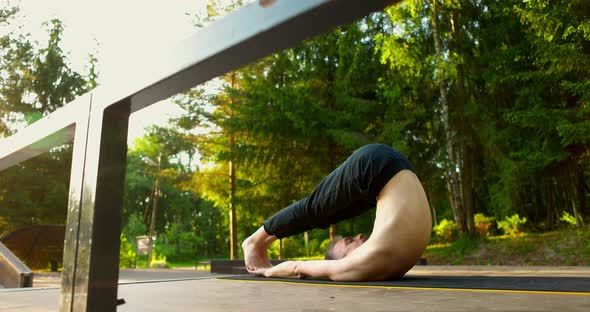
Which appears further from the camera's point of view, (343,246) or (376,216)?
(343,246)

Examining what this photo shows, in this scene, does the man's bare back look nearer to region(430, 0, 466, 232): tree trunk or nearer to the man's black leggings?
the man's black leggings

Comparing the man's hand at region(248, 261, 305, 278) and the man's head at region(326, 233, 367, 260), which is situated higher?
the man's head at region(326, 233, 367, 260)

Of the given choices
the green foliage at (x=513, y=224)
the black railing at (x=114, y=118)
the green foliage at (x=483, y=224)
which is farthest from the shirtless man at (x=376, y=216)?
the green foliage at (x=483, y=224)

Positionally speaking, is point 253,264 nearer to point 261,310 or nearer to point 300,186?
point 261,310

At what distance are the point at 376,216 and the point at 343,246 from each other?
14.1 inches

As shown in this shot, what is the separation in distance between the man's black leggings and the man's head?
0.60 feet

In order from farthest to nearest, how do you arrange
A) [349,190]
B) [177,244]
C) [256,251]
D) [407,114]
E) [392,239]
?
[177,244] → [407,114] → [256,251] → [349,190] → [392,239]

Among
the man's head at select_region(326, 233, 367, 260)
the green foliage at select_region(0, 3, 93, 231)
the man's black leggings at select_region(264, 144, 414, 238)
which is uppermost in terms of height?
the green foliage at select_region(0, 3, 93, 231)

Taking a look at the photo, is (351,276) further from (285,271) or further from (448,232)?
(448,232)

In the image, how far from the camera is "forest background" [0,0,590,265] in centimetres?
940

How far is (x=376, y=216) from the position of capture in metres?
2.79

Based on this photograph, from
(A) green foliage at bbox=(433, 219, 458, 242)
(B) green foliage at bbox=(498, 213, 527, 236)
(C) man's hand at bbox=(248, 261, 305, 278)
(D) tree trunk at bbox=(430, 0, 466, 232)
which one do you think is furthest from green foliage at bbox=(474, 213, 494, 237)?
(C) man's hand at bbox=(248, 261, 305, 278)

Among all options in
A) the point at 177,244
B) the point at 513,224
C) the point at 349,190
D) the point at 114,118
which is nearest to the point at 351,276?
the point at 349,190

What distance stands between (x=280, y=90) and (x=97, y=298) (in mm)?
10666
